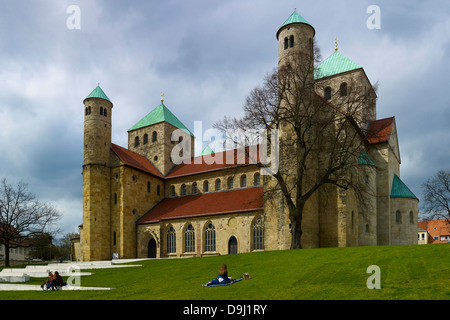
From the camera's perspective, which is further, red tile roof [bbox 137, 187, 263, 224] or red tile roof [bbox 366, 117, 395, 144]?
red tile roof [bbox 366, 117, 395, 144]

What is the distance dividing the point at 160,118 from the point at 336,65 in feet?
82.5

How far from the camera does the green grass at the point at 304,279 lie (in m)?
12.8

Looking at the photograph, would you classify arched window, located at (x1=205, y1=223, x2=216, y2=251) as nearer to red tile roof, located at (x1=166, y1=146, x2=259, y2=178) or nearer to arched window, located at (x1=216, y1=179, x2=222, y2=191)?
arched window, located at (x1=216, y1=179, x2=222, y2=191)

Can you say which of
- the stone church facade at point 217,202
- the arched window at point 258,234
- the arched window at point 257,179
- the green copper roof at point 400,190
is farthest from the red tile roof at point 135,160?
the green copper roof at point 400,190

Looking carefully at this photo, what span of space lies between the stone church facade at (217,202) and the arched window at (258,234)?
93 millimetres

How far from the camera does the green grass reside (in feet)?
41.9

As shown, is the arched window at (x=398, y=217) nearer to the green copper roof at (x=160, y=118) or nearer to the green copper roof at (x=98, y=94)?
the green copper roof at (x=160, y=118)

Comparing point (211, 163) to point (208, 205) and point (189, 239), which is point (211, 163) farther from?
point (189, 239)

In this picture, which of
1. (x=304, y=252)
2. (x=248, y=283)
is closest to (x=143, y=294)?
(x=248, y=283)

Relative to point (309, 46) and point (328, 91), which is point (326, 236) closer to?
point (309, 46)

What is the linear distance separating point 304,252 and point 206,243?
16.7 metres

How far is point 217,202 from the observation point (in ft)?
135

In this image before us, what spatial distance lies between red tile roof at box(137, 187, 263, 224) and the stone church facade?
5.7 inches

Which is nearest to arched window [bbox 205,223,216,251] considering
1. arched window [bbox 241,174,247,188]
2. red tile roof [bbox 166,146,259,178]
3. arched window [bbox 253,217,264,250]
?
arched window [bbox 253,217,264,250]
